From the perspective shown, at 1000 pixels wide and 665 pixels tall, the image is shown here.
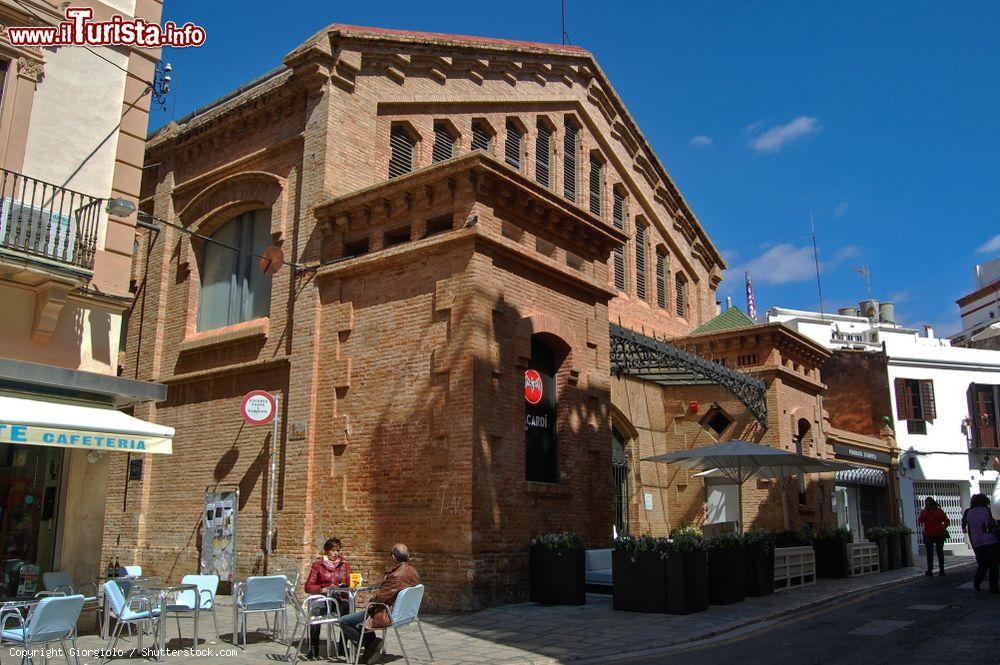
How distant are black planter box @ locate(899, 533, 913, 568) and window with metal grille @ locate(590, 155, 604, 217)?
451 inches

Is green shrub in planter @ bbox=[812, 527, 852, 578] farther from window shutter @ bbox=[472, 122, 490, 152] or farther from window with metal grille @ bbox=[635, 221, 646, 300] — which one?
window shutter @ bbox=[472, 122, 490, 152]

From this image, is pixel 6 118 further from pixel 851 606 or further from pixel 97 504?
pixel 851 606

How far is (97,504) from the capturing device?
453 inches

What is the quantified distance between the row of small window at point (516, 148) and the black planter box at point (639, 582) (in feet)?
26.8

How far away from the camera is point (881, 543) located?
20031 mm

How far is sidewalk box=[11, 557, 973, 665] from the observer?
30.5ft

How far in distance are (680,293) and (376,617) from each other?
65.7 feet

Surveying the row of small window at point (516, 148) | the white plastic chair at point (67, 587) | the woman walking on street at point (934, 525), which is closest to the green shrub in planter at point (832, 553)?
the woman walking on street at point (934, 525)

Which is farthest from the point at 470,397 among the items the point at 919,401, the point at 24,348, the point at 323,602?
the point at 919,401

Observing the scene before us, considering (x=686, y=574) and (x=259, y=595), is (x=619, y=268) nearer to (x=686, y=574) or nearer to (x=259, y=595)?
(x=686, y=574)

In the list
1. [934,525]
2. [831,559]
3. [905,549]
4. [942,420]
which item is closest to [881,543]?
[905,549]

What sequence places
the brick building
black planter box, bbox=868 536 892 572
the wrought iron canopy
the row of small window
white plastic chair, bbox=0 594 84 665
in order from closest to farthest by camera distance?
1. white plastic chair, bbox=0 594 84 665
2. the brick building
3. the row of small window
4. the wrought iron canopy
5. black planter box, bbox=868 536 892 572

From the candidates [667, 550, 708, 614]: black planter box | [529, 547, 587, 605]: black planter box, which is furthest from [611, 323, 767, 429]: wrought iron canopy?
[667, 550, 708, 614]: black planter box

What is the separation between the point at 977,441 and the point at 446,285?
2817cm
